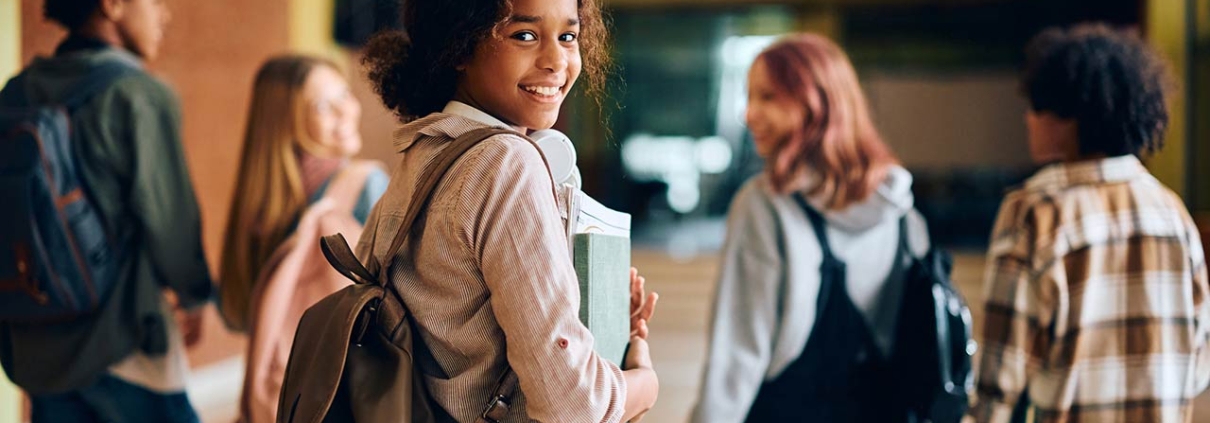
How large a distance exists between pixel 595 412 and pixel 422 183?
315 mm

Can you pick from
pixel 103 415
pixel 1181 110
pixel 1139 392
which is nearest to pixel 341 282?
pixel 103 415

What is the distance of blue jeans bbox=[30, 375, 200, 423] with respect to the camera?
8.17 feet

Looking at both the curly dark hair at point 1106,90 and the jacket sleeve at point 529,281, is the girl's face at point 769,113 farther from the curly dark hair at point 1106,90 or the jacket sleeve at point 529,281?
the jacket sleeve at point 529,281

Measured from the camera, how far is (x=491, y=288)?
1.21 m

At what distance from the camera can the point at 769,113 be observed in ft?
8.82

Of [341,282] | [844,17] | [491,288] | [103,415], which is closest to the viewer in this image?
[491,288]

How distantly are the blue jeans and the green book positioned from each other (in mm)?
1522

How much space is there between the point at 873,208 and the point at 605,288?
4.48 ft

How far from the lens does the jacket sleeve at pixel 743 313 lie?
8.43 ft

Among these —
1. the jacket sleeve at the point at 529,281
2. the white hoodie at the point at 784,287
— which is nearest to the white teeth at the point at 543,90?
the jacket sleeve at the point at 529,281

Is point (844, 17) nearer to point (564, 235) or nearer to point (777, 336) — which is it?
point (777, 336)

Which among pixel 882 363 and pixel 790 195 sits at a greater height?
pixel 790 195

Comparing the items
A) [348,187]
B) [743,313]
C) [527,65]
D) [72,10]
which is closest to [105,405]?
[348,187]

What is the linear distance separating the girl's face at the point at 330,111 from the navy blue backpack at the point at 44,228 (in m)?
0.62
